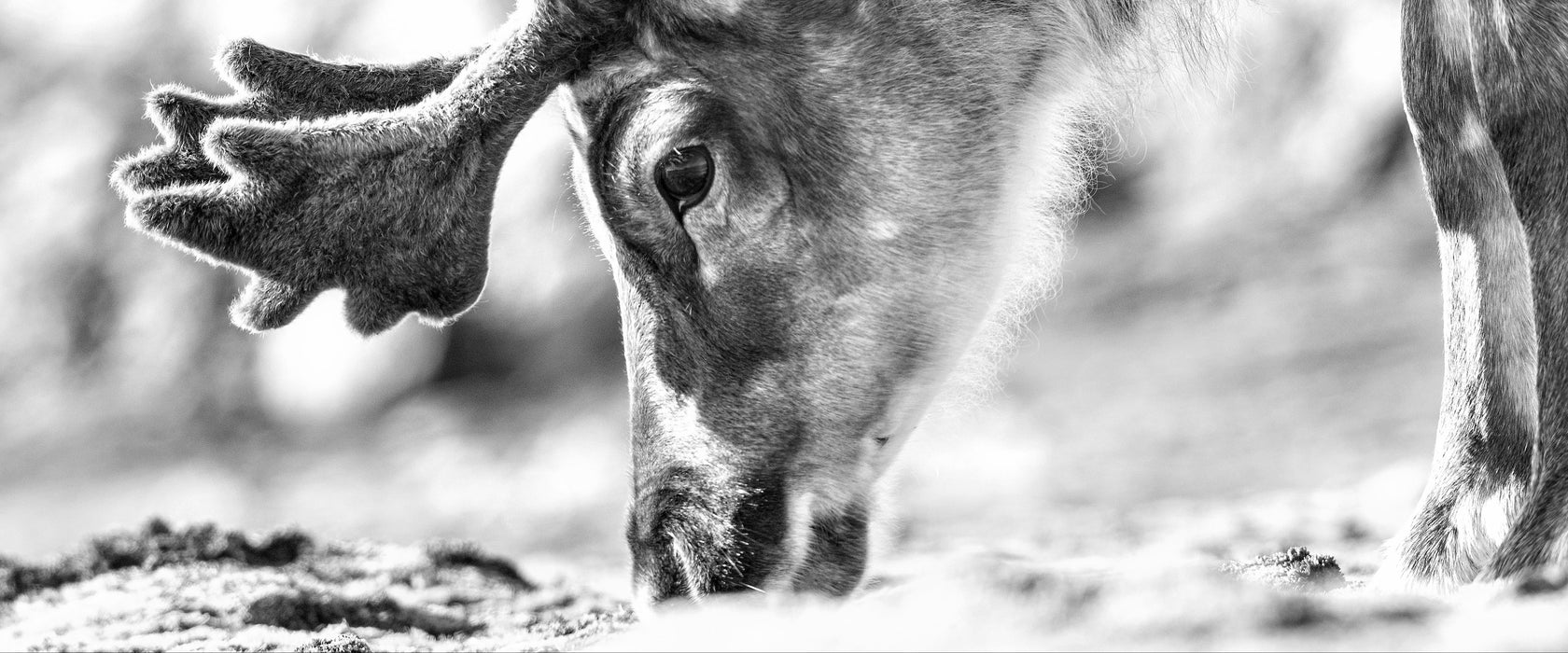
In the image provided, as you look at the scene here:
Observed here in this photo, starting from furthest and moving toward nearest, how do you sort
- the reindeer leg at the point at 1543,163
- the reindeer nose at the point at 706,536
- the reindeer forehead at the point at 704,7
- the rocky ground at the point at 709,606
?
the reindeer nose at the point at 706,536 < the reindeer forehead at the point at 704,7 < the reindeer leg at the point at 1543,163 < the rocky ground at the point at 709,606

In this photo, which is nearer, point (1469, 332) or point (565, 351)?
point (1469, 332)

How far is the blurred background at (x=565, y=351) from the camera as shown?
9883mm

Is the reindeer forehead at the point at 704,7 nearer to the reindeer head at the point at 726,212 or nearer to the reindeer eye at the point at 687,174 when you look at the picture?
the reindeer head at the point at 726,212

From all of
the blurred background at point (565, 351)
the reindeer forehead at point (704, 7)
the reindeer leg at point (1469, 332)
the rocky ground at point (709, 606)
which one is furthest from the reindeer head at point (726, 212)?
the blurred background at point (565, 351)

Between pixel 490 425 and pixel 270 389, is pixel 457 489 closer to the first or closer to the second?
pixel 490 425

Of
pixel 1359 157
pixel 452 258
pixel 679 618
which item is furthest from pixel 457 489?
pixel 679 618

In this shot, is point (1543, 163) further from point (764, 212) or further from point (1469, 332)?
point (764, 212)

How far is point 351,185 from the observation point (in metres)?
3.19

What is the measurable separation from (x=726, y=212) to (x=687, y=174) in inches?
4.7

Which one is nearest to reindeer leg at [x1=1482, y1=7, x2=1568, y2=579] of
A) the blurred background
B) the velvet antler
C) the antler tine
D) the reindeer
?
the reindeer

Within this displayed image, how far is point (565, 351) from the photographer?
12.8 metres

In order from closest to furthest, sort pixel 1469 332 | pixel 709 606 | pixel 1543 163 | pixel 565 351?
1. pixel 709 606
2. pixel 1543 163
3. pixel 1469 332
4. pixel 565 351

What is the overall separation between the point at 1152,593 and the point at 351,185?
1848 millimetres

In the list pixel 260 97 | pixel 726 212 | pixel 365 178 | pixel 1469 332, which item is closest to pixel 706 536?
pixel 726 212
